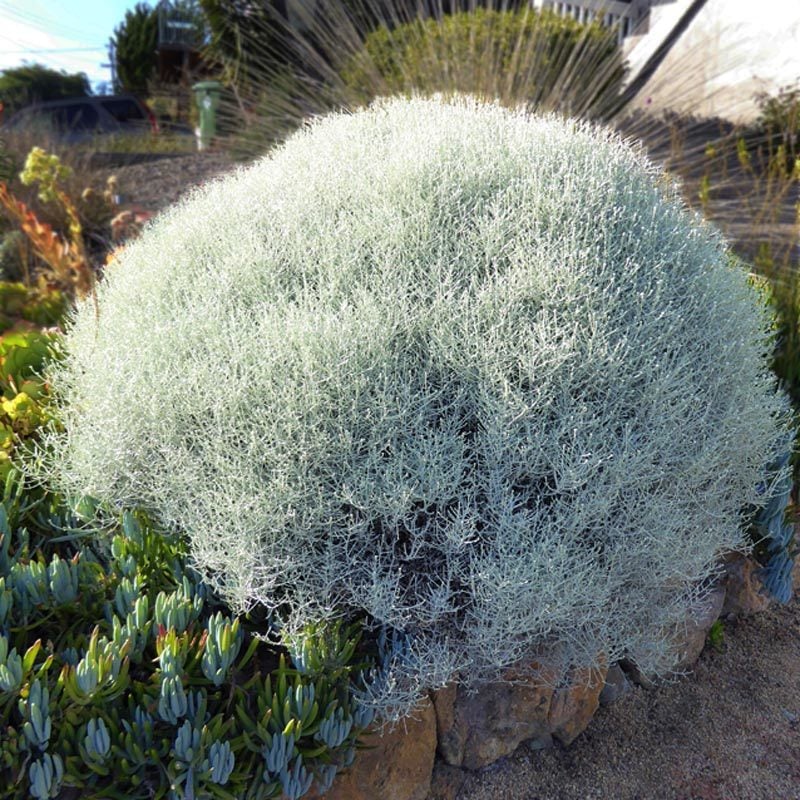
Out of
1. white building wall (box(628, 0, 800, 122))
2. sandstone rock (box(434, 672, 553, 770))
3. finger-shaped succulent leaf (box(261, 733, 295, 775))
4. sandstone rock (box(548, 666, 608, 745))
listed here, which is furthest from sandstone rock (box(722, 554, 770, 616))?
white building wall (box(628, 0, 800, 122))

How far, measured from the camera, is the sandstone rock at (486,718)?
1788 mm

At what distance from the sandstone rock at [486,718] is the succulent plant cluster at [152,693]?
0.32m

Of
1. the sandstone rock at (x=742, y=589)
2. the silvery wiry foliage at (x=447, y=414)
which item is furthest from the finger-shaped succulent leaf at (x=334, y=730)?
the sandstone rock at (x=742, y=589)

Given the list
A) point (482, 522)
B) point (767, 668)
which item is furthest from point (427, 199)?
point (767, 668)

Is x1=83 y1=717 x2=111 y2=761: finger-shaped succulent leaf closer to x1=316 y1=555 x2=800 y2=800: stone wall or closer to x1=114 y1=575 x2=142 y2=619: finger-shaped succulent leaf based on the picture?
x1=114 y1=575 x2=142 y2=619: finger-shaped succulent leaf

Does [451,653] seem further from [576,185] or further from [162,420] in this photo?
[576,185]

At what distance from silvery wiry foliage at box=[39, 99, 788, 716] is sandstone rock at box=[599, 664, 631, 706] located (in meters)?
0.20

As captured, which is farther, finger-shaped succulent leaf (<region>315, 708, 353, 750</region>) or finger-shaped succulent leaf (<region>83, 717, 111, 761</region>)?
finger-shaped succulent leaf (<region>315, 708, 353, 750</region>)

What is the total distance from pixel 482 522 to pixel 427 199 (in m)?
0.95

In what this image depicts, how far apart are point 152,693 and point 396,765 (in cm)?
58

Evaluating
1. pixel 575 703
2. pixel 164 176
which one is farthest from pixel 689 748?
pixel 164 176

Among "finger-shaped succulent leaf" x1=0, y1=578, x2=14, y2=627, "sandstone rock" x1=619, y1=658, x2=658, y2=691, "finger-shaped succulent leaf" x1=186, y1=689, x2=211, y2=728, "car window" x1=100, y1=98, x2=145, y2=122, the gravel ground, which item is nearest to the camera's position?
"finger-shaped succulent leaf" x1=186, y1=689, x2=211, y2=728

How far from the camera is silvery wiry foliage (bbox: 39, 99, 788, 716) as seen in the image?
5.28 ft

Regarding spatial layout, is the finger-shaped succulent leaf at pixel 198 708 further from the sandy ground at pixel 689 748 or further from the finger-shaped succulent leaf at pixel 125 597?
the sandy ground at pixel 689 748
